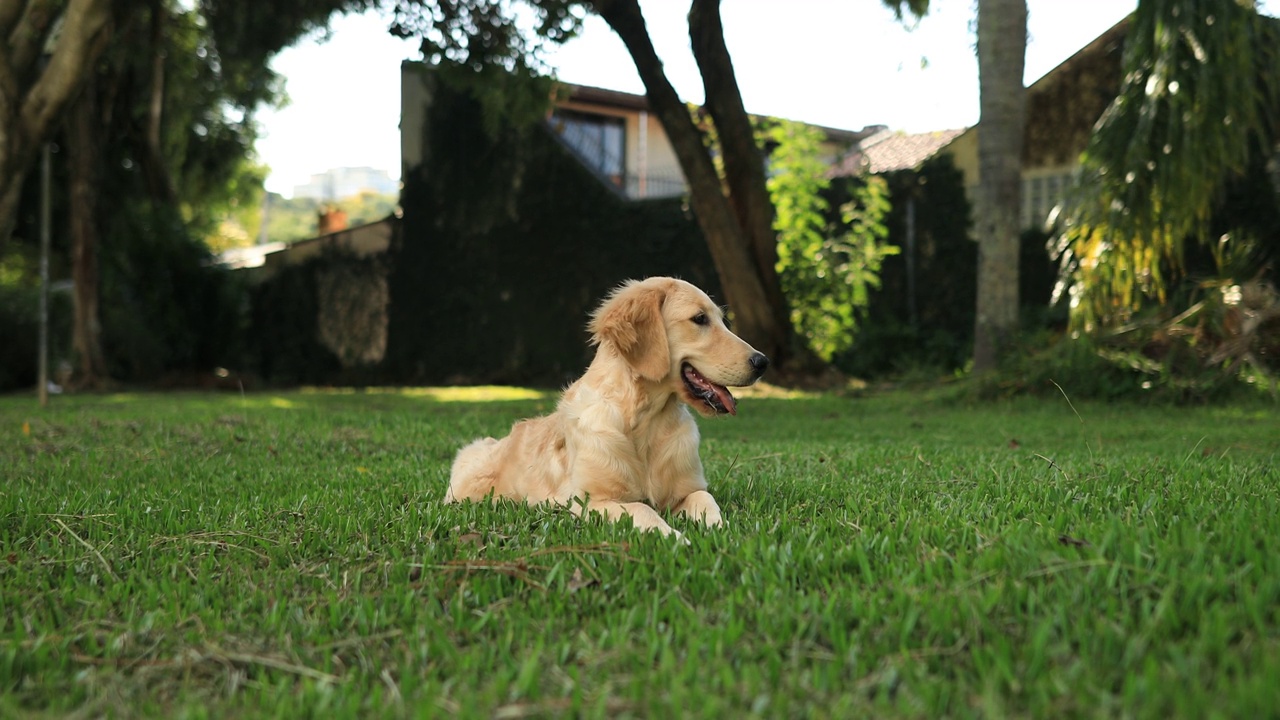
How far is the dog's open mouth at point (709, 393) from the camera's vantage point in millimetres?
4355

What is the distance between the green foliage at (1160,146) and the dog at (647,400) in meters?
7.56

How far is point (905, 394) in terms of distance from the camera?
1205 cm

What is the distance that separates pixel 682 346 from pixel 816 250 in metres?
11.9

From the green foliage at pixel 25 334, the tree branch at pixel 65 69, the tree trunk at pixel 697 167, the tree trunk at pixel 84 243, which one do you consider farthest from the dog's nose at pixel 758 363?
the green foliage at pixel 25 334

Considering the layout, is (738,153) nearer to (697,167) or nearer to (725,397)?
(697,167)

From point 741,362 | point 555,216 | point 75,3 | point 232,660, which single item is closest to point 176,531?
point 232,660

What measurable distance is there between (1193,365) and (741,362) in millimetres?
A: 7369

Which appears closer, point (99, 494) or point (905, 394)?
point (99, 494)

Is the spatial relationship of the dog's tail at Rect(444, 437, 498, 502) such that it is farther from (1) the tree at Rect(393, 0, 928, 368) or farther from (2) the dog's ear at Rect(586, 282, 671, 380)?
(1) the tree at Rect(393, 0, 928, 368)

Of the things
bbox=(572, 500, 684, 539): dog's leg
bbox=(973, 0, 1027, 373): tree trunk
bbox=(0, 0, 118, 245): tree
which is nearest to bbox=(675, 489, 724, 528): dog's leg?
bbox=(572, 500, 684, 539): dog's leg

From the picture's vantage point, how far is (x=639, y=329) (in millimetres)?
4363

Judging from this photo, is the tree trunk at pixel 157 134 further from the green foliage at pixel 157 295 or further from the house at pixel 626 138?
the house at pixel 626 138

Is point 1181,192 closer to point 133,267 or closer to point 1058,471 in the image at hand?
point 1058,471

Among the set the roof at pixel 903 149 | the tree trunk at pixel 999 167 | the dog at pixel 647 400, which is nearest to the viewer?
the dog at pixel 647 400
